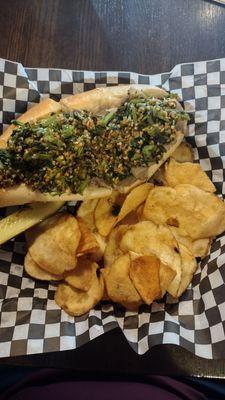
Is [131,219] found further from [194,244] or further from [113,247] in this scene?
[194,244]

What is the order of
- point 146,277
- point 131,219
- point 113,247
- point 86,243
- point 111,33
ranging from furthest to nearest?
point 111,33, point 131,219, point 113,247, point 86,243, point 146,277

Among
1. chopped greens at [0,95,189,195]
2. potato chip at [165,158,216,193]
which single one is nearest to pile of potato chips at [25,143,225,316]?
potato chip at [165,158,216,193]

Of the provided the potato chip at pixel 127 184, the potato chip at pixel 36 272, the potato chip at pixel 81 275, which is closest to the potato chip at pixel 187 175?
the potato chip at pixel 127 184

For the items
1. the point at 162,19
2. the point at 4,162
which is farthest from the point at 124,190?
the point at 162,19

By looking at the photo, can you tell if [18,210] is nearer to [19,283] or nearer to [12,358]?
[19,283]

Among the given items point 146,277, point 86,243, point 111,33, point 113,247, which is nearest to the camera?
point 146,277

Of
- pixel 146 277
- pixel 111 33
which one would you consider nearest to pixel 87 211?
pixel 146 277
